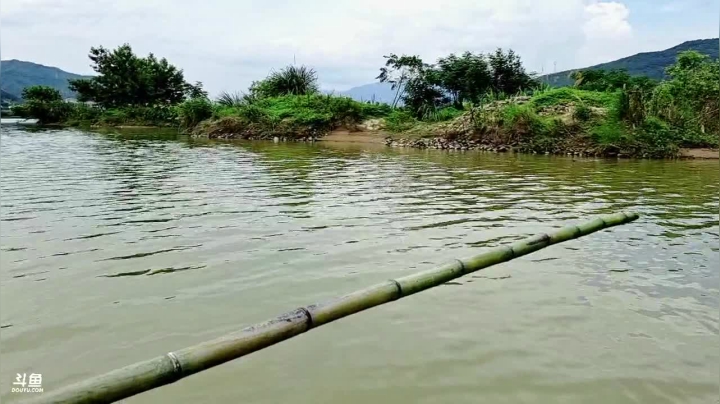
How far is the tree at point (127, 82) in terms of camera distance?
4434 cm

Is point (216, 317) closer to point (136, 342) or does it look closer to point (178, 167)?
point (136, 342)

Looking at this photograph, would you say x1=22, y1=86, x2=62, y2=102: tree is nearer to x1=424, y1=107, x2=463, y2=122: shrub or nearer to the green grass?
x1=424, y1=107, x2=463, y2=122: shrub

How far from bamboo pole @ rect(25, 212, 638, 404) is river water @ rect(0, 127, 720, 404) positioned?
434 millimetres

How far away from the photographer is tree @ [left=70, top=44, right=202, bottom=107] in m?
44.3

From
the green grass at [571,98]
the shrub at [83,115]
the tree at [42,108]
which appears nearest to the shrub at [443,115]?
the green grass at [571,98]

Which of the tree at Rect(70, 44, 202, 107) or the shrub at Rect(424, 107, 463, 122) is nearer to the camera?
the shrub at Rect(424, 107, 463, 122)

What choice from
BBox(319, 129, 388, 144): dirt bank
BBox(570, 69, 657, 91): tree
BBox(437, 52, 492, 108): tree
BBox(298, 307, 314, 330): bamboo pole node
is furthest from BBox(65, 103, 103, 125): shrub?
BBox(298, 307, 314, 330): bamboo pole node

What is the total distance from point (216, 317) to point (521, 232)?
3.85 metres

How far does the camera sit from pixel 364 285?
4336 mm

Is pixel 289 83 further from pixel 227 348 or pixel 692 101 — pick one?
pixel 227 348

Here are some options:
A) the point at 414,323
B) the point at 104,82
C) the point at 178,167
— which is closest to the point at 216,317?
the point at 414,323

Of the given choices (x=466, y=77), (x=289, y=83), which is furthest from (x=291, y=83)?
(x=466, y=77)

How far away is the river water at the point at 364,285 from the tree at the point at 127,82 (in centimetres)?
3879

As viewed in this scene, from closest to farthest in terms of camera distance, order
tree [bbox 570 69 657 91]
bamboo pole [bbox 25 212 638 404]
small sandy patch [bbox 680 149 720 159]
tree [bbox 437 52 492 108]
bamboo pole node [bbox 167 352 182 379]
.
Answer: bamboo pole [bbox 25 212 638 404]
bamboo pole node [bbox 167 352 182 379]
small sandy patch [bbox 680 149 720 159]
tree [bbox 570 69 657 91]
tree [bbox 437 52 492 108]
